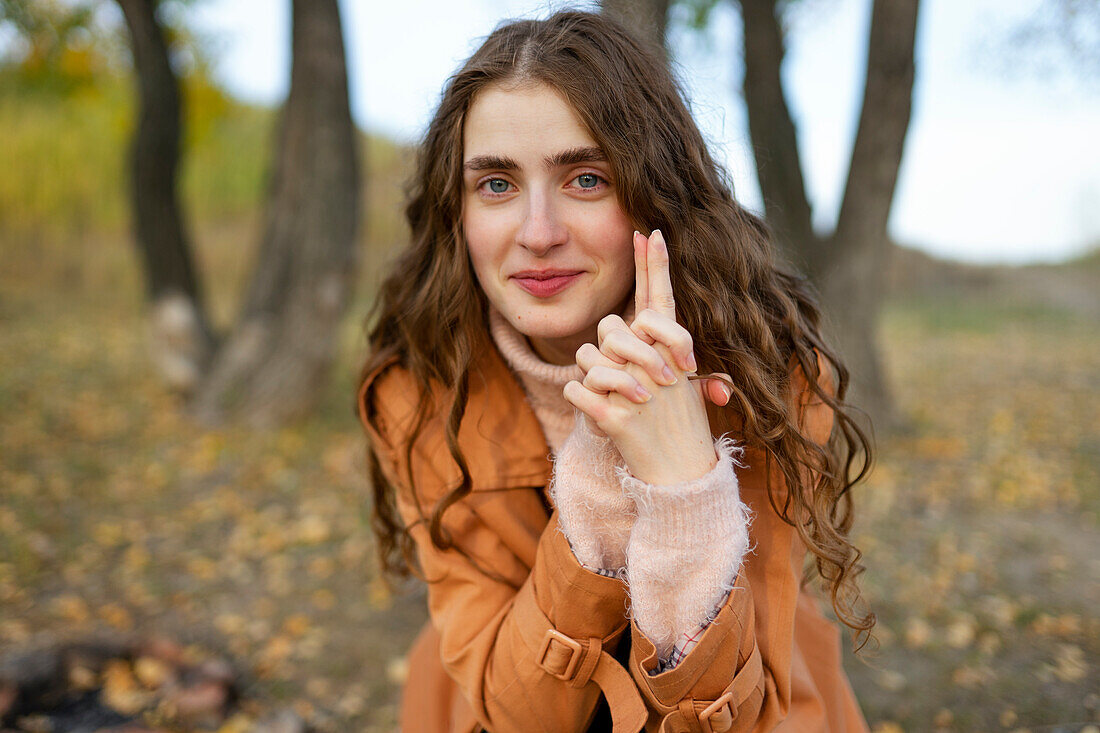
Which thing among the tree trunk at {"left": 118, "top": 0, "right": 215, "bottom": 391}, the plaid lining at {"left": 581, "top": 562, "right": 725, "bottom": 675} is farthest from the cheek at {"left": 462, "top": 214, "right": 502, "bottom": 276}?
the tree trunk at {"left": 118, "top": 0, "right": 215, "bottom": 391}

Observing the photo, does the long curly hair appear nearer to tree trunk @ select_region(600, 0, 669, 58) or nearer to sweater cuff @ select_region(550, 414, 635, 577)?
tree trunk @ select_region(600, 0, 669, 58)

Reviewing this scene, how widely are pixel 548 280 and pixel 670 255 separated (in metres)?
0.29

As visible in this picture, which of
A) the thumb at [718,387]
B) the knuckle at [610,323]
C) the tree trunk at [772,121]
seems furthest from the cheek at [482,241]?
the tree trunk at [772,121]

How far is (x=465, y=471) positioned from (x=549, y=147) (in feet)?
2.61

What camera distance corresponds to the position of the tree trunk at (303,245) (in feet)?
19.1

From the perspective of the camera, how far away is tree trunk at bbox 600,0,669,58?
198cm

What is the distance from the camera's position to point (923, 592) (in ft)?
12.0

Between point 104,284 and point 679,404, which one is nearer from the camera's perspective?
point 679,404

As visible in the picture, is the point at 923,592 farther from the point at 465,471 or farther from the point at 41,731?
the point at 41,731

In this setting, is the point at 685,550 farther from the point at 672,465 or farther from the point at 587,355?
the point at 587,355

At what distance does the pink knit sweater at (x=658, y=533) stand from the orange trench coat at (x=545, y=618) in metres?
0.04

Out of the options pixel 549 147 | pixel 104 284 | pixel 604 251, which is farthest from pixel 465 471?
pixel 104 284

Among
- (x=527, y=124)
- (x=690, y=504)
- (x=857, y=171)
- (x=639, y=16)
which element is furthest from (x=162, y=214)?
(x=690, y=504)

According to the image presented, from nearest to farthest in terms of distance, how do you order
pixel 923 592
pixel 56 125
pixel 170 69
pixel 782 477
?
pixel 782 477 → pixel 923 592 → pixel 170 69 → pixel 56 125
